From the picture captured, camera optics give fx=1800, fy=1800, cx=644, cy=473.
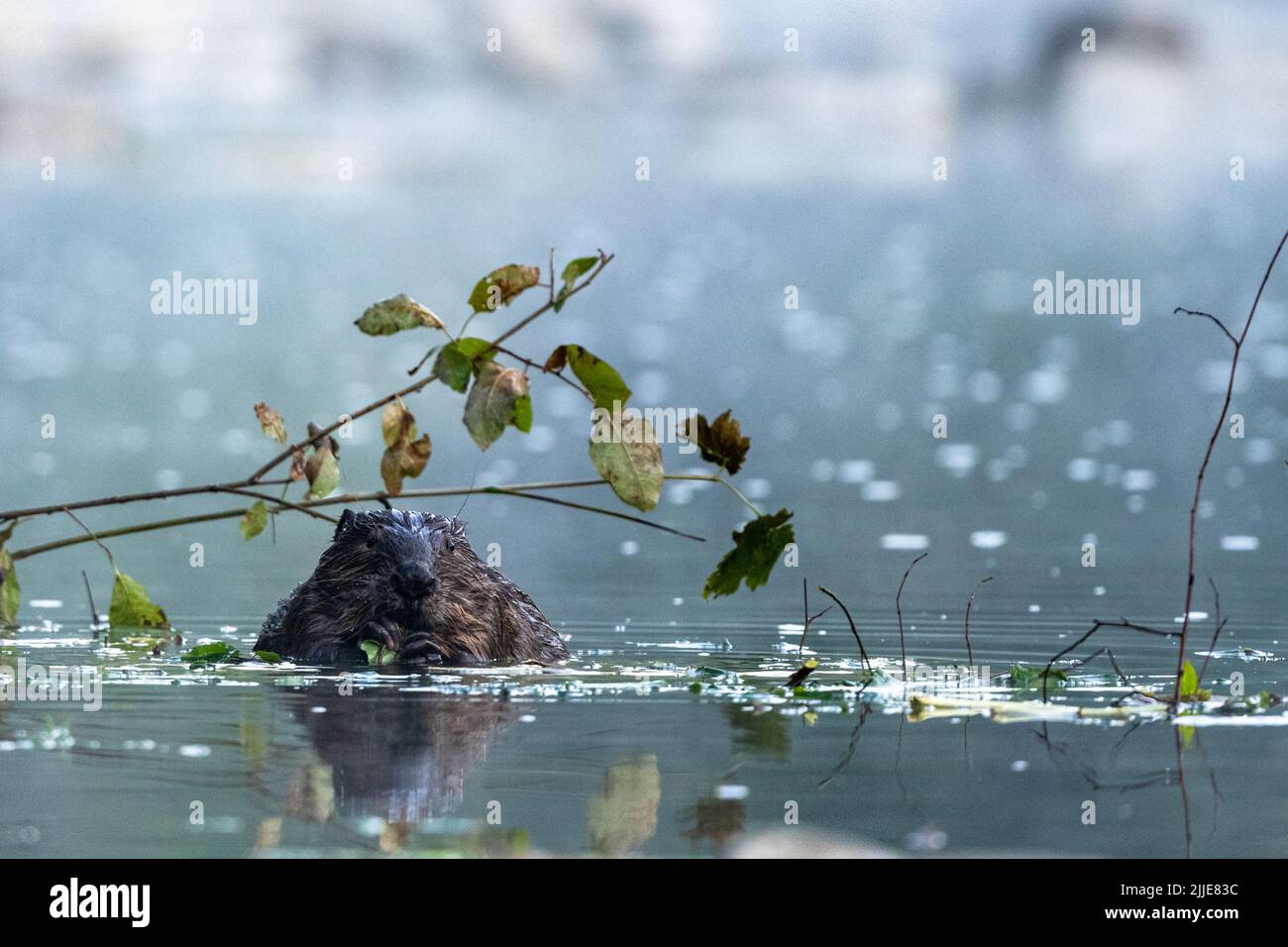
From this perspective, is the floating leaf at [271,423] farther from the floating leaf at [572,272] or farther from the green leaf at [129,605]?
the floating leaf at [572,272]

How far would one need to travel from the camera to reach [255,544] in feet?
61.6

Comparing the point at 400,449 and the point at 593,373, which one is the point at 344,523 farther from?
the point at 593,373

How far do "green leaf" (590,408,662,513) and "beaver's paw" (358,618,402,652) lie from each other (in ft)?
5.68

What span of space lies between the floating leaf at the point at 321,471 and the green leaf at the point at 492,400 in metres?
0.71

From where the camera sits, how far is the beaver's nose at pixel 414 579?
8.34 m

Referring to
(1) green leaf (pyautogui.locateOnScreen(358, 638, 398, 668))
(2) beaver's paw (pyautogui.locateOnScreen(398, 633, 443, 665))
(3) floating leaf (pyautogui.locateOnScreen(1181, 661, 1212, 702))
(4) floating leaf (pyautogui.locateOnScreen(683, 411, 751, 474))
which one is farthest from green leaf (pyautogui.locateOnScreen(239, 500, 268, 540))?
(3) floating leaf (pyautogui.locateOnScreen(1181, 661, 1212, 702))

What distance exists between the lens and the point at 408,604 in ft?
27.7

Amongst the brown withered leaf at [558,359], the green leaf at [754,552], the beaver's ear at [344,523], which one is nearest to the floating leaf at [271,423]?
the brown withered leaf at [558,359]

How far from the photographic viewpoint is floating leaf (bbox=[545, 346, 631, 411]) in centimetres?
708

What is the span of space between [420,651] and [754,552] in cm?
176

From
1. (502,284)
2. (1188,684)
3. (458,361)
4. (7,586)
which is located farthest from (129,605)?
(1188,684)

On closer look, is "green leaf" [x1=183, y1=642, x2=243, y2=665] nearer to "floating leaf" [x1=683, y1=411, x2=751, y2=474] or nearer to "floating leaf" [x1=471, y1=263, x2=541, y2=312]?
"floating leaf" [x1=471, y1=263, x2=541, y2=312]
